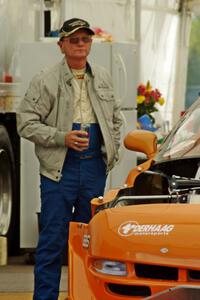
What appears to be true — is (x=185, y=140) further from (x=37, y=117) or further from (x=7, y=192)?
(x=7, y=192)

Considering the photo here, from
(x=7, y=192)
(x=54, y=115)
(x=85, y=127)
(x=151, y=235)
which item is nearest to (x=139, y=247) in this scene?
(x=151, y=235)

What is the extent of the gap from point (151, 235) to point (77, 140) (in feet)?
6.07

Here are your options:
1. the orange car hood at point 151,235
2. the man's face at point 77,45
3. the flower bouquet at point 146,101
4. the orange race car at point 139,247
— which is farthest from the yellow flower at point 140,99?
the orange car hood at point 151,235

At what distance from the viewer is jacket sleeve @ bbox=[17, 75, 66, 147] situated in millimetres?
7508

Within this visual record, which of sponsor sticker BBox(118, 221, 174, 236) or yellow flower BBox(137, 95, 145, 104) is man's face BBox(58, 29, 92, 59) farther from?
yellow flower BBox(137, 95, 145, 104)

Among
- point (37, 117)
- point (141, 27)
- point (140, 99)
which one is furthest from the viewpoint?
point (141, 27)

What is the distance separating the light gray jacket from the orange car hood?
1.61 metres

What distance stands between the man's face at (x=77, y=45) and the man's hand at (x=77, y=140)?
57cm

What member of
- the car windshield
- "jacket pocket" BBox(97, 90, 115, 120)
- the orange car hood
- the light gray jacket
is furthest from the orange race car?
"jacket pocket" BBox(97, 90, 115, 120)

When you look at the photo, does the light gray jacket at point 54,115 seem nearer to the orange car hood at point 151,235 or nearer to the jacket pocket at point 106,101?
the jacket pocket at point 106,101

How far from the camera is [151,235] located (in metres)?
5.61

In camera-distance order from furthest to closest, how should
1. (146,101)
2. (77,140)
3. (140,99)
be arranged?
(146,101)
(140,99)
(77,140)

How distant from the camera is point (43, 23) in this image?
1162cm

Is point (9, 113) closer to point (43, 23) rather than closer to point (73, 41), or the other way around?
point (43, 23)
